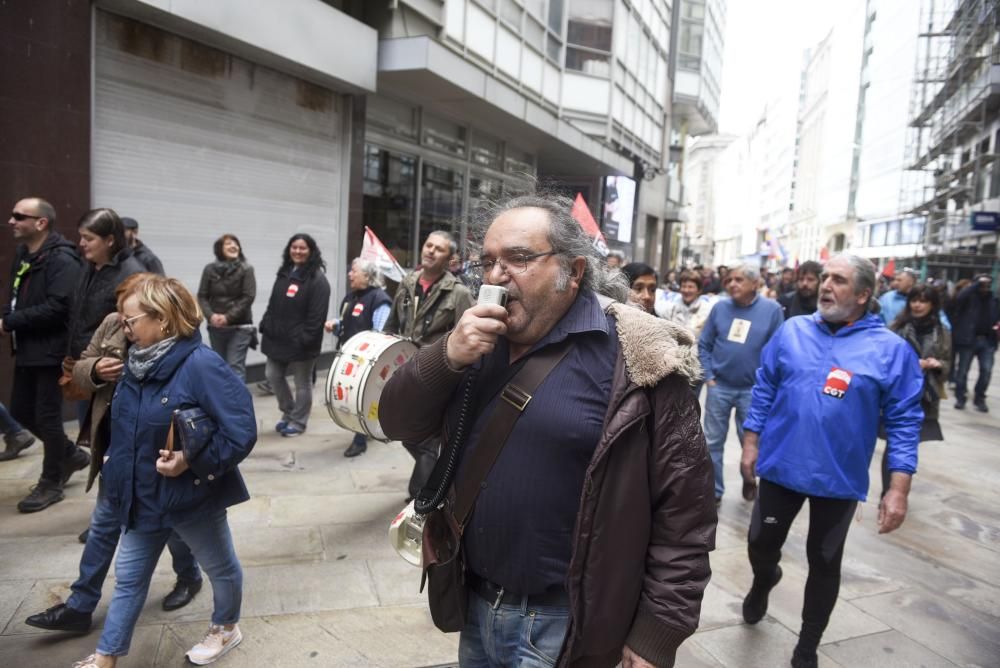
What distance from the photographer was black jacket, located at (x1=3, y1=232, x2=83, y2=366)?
4457 millimetres

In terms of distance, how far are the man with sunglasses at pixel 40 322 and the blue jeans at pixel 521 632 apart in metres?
3.82

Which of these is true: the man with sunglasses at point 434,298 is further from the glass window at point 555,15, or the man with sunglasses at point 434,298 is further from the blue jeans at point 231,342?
the glass window at point 555,15

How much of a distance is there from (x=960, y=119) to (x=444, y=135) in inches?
1084

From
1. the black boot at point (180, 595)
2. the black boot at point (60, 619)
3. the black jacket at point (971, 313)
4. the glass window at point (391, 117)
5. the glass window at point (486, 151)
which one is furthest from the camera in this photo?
the glass window at point (486, 151)

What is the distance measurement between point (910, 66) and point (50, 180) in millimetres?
51684

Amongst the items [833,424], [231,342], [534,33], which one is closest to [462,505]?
[833,424]

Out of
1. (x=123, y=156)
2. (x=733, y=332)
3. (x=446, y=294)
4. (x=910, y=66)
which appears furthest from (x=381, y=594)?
(x=910, y=66)

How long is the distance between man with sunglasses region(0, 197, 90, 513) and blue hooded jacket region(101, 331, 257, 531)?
6.74ft

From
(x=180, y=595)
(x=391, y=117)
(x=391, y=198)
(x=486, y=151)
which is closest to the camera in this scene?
(x=180, y=595)

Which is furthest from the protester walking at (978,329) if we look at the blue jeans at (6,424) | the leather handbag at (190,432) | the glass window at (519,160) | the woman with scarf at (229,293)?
the blue jeans at (6,424)

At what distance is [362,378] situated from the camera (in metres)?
4.58

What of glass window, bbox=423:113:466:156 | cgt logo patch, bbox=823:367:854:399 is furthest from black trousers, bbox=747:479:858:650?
glass window, bbox=423:113:466:156

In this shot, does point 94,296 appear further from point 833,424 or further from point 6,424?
point 833,424

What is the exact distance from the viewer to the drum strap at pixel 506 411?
1848mm
